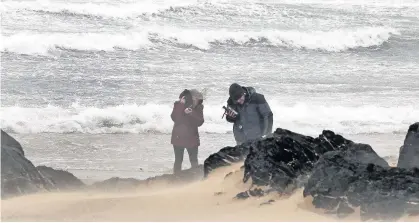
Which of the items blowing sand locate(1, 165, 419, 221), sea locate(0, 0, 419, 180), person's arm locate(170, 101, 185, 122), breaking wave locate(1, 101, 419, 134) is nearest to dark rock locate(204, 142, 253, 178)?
blowing sand locate(1, 165, 419, 221)

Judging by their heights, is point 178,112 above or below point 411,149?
below

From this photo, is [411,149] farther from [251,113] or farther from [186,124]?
[186,124]

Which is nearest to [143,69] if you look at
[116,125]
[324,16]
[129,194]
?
[116,125]

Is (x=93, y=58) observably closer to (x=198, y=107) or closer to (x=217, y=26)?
(x=217, y=26)

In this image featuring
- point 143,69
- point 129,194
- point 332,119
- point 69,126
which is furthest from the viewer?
point 143,69

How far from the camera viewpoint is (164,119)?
14234 mm

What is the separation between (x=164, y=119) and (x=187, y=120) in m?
5.42

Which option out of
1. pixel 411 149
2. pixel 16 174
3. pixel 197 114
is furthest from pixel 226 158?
pixel 197 114

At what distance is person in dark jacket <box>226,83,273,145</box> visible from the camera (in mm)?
7934

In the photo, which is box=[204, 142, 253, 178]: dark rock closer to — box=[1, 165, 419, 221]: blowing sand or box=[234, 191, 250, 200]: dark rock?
box=[1, 165, 419, 221]: blowing sand

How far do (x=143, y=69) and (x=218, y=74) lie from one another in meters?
1.95

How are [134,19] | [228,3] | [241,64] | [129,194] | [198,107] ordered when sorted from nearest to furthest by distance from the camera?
1. [129,194]
2. [198,107]
3. [241,64]
4. [134,19]
5. [228,3]

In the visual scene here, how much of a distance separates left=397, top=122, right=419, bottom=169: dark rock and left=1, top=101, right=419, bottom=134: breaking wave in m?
7.36

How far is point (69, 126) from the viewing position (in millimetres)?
13414
